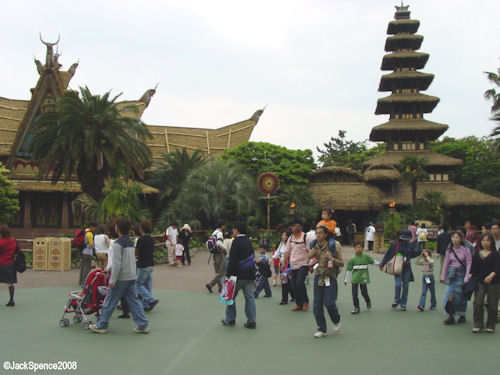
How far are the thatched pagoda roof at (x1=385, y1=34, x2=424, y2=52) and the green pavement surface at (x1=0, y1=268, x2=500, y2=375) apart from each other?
124ft

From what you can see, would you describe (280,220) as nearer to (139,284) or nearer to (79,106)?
(79,106)

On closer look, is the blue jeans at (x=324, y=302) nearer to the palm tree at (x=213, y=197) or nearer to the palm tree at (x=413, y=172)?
the palm tree at (x=213, y=197)

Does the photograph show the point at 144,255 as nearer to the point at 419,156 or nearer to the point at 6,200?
the point at 6,200

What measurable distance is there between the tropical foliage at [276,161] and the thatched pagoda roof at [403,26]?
14.9 meters

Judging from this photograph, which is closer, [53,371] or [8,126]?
[53,371]

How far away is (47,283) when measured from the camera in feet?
44.9

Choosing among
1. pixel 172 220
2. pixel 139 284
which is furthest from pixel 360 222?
pixel 139 284

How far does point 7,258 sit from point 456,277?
25.6 ft

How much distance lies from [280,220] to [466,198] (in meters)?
12.3

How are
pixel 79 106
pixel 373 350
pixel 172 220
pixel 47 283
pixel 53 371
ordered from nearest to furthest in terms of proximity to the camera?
1. pixel 53 371
2. pixel 373 350
3. pixel 47 283
4. pixel 79 106
5. pixel 172 220

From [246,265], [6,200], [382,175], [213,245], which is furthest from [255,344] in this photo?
[382,175]

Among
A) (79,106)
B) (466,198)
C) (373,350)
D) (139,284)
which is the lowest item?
(373,350)

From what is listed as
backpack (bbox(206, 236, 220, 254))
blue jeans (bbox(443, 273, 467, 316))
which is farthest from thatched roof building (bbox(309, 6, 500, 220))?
blue jeans (bbox(443, 273, 467, 316))

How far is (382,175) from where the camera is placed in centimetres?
3503
